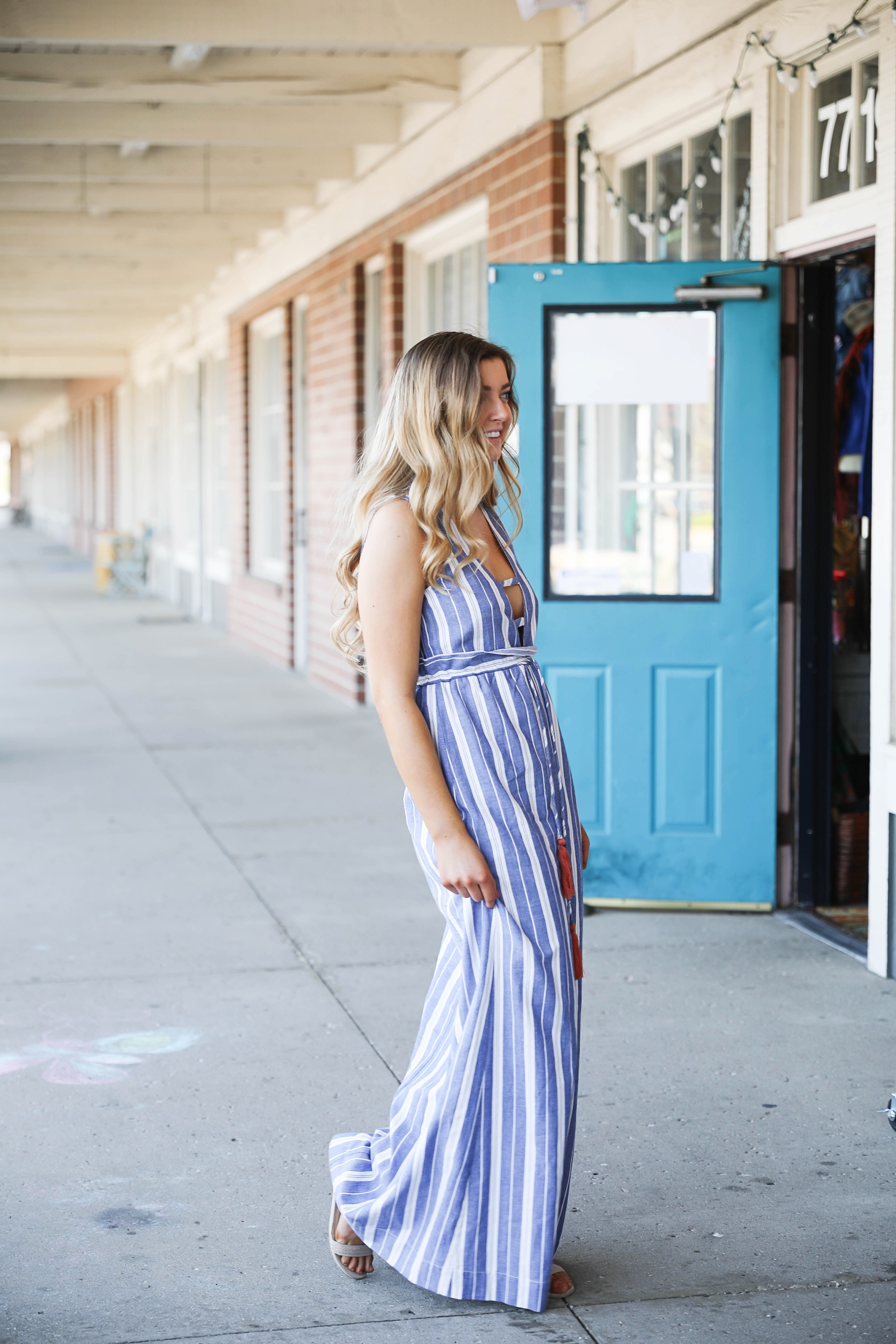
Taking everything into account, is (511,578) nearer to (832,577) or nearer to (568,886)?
(568,886)

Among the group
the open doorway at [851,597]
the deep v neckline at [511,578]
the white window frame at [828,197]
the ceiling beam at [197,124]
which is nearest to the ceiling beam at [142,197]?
the ceiling beam at [197,124]

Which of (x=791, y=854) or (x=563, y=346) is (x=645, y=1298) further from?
(x=563, y=346)

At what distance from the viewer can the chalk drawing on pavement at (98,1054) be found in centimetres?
378

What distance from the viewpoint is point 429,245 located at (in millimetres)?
8758

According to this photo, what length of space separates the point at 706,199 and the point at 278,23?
190 cm

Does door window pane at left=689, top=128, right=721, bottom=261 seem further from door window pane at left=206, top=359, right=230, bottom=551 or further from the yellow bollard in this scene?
the yellow bollard

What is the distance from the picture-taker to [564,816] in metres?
2.70

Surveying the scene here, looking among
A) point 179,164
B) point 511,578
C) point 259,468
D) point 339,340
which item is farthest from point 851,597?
point 259,468

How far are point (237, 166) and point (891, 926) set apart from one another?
664cm

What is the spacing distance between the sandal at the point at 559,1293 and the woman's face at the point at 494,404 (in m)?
1.48

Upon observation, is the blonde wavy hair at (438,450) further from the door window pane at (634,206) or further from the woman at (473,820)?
the door window pane at (634,206)

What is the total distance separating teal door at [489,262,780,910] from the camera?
502 centimetres

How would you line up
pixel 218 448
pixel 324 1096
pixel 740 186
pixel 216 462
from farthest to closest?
pixel 216 462 < pixel 218 448 < pixel 740 186 < pixel 324 1096

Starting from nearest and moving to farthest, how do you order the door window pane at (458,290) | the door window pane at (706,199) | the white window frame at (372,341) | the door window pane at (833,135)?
the door window pane at (833,135) → the door window pane at (706,199) → the door window pane at (458,290) → the white window frame at (372,341)
